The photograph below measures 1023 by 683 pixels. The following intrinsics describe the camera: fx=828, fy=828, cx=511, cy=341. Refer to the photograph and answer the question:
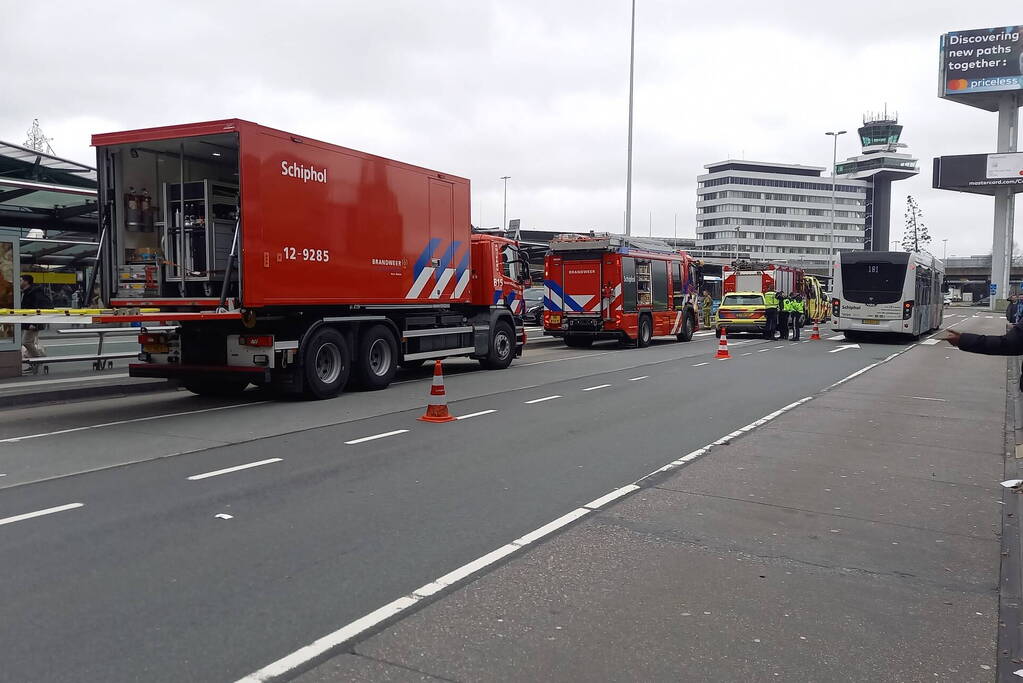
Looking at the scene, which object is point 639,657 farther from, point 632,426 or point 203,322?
point 203,322

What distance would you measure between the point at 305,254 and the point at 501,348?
6.81 metres

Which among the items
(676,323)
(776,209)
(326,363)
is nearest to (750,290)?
(676,323)

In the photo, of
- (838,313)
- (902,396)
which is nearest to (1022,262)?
(838,313)

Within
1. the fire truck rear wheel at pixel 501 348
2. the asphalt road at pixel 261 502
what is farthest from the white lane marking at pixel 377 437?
the fire truck rear wheel at pixel 501 348

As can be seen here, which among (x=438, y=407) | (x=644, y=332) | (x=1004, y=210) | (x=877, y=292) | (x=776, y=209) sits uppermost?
(x=776, y=209)

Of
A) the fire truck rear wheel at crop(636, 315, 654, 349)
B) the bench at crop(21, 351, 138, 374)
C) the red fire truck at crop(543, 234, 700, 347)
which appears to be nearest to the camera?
the bench at crop(21, 351, 138, 374)

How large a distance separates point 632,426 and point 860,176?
156 m

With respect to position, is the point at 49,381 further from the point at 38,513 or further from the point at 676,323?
the point at 676,323

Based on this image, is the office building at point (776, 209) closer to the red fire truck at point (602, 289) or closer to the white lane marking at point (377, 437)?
the red fire truck at point (602, 289)

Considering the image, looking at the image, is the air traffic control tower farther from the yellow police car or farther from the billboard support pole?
the yellow police car

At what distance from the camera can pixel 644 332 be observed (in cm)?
2553

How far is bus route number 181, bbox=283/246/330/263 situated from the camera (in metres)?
11.7

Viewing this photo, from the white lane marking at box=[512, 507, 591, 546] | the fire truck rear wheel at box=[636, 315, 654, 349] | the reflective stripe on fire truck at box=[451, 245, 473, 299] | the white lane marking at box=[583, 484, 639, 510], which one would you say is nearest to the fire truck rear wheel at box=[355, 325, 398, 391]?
the reflective stripe on fire truck at box=[451, 245, 473, 299]

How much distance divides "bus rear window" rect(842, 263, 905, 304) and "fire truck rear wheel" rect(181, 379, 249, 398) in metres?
21.2
